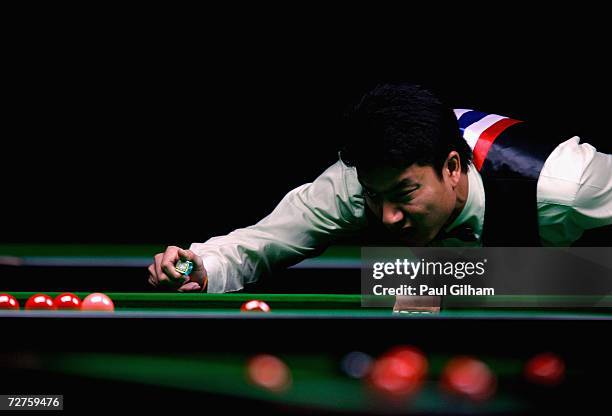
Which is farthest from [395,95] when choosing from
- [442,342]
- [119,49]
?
[119,49]

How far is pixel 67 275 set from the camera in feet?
13.1

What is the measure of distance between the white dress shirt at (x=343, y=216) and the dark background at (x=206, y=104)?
879 millimetres

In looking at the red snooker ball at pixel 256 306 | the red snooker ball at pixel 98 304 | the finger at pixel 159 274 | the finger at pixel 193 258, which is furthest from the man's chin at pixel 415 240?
the red snooker ball at pixel 98 304

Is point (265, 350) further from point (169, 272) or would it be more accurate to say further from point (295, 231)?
point (295, 231)

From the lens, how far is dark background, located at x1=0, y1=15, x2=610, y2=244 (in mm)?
3936

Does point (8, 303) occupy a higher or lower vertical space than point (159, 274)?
lower

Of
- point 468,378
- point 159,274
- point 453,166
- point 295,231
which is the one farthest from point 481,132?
point 159,274

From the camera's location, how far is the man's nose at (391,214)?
2.76m

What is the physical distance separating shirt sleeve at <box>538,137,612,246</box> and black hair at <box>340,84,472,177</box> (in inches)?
14.7

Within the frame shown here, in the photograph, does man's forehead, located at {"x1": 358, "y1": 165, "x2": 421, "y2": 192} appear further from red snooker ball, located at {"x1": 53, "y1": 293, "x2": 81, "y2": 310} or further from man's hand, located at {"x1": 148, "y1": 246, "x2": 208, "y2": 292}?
red snooker ball, located at {"x1": 53, "y1": 293, "x2": 81, "y2": 310}

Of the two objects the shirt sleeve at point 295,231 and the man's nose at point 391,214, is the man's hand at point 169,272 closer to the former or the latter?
the shirt sleeve at point 295,231

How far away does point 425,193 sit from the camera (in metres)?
2.79

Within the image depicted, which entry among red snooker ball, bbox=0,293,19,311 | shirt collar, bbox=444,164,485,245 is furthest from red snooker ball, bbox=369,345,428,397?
red snooker ball, bbox=0,293,19,311

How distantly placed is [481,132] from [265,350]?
1.29 m
